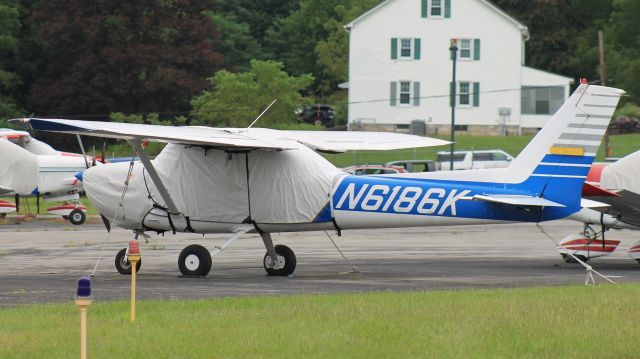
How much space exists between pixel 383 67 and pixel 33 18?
67.4 ft

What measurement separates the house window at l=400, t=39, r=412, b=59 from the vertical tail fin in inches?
1993

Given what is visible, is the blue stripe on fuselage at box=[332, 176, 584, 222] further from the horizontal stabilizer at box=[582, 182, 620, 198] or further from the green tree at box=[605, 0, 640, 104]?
the green tree at box=[605, 0, 640, 104]

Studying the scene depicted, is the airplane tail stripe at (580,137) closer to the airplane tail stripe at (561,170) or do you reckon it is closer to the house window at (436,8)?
the airplane tail stripe at (561,170)

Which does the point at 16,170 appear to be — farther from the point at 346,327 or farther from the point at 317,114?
the point at 317,114

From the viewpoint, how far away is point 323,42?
81.4 metres

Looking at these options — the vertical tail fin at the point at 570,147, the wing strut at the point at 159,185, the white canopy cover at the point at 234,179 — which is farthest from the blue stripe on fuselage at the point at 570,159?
the wing strut at the point at 159,185

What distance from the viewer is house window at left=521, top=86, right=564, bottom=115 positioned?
69.3m

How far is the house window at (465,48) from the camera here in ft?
223

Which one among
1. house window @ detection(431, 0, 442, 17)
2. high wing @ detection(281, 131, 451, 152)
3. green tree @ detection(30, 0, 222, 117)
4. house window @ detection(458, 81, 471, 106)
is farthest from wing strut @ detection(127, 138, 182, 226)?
house window @ detection(431, 0, 442, 17)

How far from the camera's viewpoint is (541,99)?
69.5m

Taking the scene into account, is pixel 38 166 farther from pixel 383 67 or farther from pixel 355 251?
→ pixel 383 67

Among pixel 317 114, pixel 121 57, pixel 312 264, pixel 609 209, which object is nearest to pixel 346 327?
pixel 312 264

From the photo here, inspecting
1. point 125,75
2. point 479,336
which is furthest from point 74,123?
point 125,75

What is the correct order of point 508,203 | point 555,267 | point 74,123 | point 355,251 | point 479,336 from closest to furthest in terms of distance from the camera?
point 479,336, point 74,123, point 508,203, point 555,267, point 355,251
